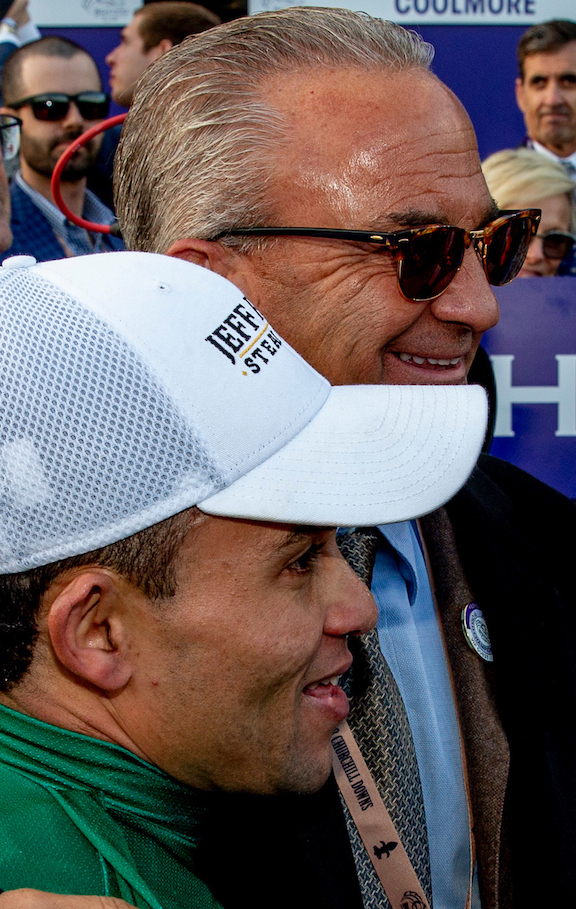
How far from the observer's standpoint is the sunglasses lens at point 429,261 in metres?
1.64

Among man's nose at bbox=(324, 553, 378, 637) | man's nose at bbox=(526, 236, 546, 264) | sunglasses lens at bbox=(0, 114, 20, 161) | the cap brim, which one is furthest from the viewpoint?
man's nose at bbox=(526, 236, 546, 264)

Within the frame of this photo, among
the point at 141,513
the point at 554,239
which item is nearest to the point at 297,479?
the point at 141,513

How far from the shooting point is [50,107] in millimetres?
4254

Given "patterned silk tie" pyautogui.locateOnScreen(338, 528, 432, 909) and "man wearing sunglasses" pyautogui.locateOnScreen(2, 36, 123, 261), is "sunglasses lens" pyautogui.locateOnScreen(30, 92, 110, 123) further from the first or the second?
"patterned silk tie" pyautogui.locateOnScreen(338, 528, 432, 909)

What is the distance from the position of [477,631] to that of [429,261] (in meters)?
0.69

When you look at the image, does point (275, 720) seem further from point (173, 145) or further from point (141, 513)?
point (173, 145)

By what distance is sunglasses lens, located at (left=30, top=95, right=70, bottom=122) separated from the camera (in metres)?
4.23

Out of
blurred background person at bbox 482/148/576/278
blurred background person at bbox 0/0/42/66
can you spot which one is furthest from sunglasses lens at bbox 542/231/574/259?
blurred background person at bbox 0/0/42/66

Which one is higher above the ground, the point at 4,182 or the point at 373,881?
the point at 4,182

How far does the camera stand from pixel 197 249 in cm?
168

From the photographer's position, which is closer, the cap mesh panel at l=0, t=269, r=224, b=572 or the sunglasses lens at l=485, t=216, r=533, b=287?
the cap mesh panel at l=0, t=269, r=224, b=572

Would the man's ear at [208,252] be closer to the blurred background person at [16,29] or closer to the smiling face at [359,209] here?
the smiling face at [359,209]

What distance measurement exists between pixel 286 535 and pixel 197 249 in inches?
29.2

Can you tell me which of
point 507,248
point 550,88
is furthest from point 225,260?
point 550,88
